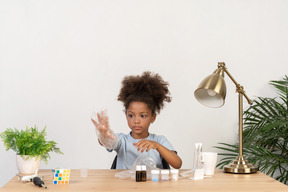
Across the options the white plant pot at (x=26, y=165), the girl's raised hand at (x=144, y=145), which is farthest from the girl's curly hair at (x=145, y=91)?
the white plant pot at (x=26, y=165)

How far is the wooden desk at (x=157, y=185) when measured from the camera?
1.75 m

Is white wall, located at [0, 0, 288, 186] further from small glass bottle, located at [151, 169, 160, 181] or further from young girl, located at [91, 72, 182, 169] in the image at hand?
small glass bottle, located at [151, 169, 160, 181]

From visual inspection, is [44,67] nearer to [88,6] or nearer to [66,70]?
[66,70]

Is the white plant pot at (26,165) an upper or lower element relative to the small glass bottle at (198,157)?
lower

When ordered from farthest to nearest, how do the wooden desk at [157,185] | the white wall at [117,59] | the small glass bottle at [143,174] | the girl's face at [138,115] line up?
the white wall at [117,59], the girl's face at [138,115], the small glass bottle at [143,174], the wooden desk at [157,185]

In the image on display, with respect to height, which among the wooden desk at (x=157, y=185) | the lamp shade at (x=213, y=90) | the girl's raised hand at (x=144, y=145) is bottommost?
the wooden desk at (x=157, y=185)

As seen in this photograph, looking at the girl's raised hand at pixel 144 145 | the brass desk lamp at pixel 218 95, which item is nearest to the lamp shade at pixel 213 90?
the brass desk lamp at pixel 218 95

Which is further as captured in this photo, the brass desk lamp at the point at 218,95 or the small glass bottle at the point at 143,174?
the brass desk lamp at the point at 218,95

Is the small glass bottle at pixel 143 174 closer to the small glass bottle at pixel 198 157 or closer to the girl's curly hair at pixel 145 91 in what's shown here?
the small glass bottle at pixel 198 157

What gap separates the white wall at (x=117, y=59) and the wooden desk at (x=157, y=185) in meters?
1.66

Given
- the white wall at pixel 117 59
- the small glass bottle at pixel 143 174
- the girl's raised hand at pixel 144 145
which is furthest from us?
the white wall at pixel 117 59

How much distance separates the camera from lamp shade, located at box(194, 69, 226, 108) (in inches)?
82.7

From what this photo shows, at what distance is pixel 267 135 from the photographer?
335 cm

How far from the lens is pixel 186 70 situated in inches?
148
